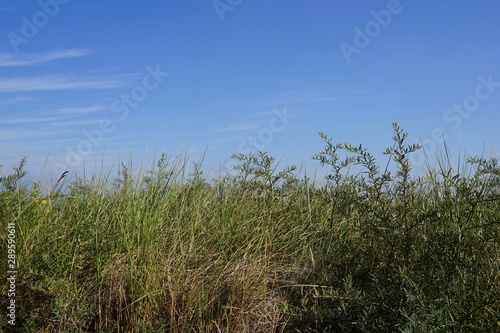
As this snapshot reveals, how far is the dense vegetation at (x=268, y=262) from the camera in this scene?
3.39 meters

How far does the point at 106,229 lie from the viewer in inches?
179

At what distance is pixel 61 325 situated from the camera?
148 inches

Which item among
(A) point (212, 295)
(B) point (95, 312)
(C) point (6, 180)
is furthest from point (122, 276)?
(C) point (6, 180)

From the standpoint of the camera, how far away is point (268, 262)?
4281 millimetres

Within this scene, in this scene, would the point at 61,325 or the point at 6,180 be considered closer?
the point at 61,325

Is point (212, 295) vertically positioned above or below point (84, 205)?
below

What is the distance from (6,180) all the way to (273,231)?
3435 millimetres

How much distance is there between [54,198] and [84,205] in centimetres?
49

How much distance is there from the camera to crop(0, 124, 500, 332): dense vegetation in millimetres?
3395

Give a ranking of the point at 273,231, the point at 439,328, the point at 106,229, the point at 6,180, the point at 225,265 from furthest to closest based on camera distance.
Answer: the point at 6,180 < the point at 273,231 < the point at 106,229 < the point at 225,265 < the point at 439,328

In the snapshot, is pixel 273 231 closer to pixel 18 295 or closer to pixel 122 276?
pixel 122 276

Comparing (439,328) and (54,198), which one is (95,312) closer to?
(54,198)

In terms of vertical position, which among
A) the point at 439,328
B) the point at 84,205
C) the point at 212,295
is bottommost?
the point at 439,328

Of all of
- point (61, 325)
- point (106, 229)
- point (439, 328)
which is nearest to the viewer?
point (439, 328)
